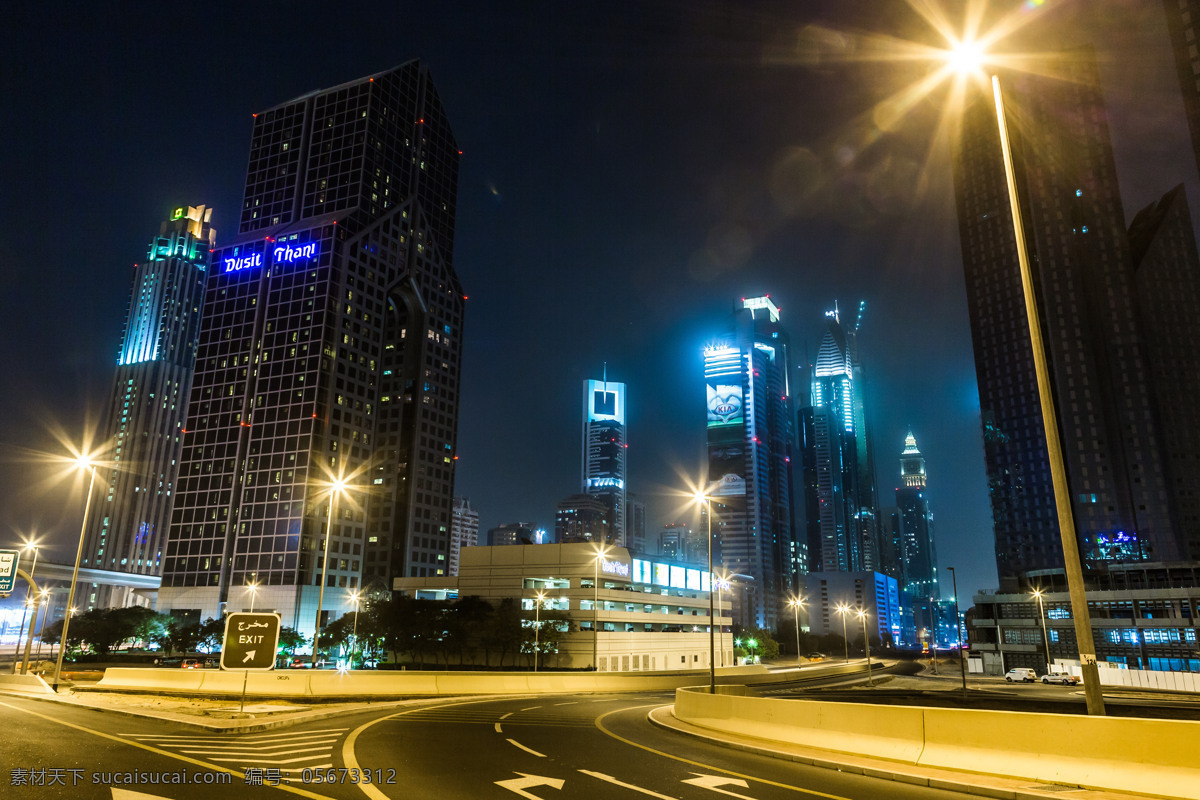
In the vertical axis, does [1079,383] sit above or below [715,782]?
above

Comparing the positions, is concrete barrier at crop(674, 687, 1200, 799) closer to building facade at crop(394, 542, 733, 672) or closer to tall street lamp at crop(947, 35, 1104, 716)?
tall street lamp at crop(947, 35, 1104, 716)

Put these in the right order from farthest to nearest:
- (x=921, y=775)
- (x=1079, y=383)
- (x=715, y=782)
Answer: (x=1079, y=383) < (x=921, y=775) < (x=715, y=782)

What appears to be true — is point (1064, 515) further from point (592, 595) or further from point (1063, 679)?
point (1063, 679)

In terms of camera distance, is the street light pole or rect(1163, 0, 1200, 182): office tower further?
rect(1163, 0, 1200, 182): office tower

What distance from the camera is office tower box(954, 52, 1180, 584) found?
174 metres

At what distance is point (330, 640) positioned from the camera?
359 ft

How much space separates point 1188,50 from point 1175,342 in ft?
356

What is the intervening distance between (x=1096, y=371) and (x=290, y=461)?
20252cm

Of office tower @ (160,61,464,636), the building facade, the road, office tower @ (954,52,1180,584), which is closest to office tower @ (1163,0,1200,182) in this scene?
office tower @ (954,52,1180,584)

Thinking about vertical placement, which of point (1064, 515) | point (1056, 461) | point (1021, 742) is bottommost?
point (1021, 742)

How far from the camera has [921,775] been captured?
45.1 ft

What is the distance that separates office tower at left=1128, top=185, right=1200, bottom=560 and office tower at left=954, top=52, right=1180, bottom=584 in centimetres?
382

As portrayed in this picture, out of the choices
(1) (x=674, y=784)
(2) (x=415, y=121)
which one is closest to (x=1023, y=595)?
(1) (x=674, y=784)

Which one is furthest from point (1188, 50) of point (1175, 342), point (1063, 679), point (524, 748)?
point (524, 748)
